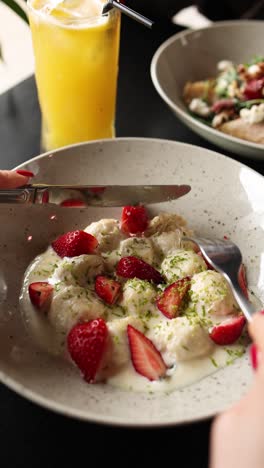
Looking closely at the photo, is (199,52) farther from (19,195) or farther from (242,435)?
(242,435)

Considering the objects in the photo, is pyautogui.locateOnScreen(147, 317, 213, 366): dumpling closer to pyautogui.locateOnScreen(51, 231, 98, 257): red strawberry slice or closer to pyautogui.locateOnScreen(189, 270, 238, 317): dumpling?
pyautogui.locateOnScreen(189, 270, 238, 317): dumpling

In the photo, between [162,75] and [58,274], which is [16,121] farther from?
[58,274]

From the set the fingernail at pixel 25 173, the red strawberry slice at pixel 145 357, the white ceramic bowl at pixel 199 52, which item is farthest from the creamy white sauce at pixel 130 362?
the white ceramic bowl at pixel 199 52

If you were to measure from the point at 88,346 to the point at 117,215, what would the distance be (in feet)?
1.24

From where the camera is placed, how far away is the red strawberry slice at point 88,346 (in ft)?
2.80

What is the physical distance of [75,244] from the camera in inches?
41.3

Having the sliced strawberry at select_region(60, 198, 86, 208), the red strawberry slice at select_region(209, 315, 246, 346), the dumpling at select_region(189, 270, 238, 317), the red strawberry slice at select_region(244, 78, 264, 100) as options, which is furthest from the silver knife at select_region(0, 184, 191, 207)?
the red strawberry slice at select_region(244, 78, 264, 100)

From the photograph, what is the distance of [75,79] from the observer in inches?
49.3

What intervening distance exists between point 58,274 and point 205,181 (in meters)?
0.40

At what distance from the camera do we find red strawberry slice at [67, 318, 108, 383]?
0.85 m

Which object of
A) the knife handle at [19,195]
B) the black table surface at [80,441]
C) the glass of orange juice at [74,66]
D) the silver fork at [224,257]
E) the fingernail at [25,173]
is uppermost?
the glass of orange juice at [74,66]

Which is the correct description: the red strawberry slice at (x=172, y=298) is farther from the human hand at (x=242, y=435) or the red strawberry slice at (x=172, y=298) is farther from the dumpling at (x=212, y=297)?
the human hand at (x=242, y=435)

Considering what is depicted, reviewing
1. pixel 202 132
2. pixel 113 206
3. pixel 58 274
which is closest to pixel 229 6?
pixel 202 132

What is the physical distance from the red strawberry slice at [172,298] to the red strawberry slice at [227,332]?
3.1 inches
